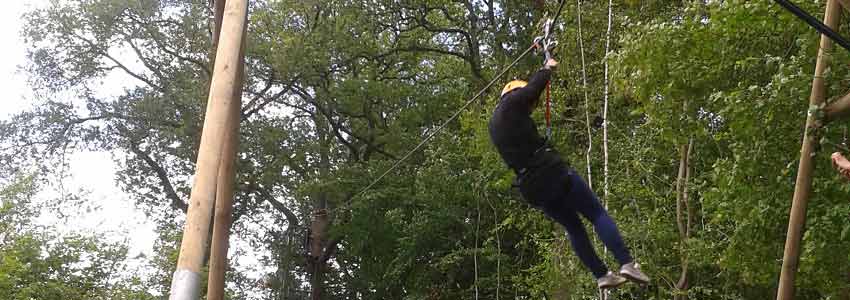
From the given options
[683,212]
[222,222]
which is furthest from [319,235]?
[222,222]

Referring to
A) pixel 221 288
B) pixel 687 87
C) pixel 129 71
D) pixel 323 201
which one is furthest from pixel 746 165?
pixel 129 71

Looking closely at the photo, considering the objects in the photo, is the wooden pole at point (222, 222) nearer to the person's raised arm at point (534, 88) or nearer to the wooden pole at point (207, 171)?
the wooden pole at point (207, 171)

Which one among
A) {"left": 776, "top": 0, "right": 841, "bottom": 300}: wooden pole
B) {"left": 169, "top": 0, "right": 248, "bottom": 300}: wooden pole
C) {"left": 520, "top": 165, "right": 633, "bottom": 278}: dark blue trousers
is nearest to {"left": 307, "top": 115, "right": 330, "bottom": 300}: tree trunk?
{"left": 776, "top": 0, "right": 841, "bottom": 300}: wooden pole

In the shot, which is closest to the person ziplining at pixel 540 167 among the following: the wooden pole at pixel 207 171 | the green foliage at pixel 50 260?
the wooden pole at pixel 207 171

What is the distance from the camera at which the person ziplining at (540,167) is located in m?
3.75

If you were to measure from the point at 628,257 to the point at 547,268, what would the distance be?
6.36 metres

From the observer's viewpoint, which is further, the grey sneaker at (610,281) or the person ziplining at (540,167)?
the grey sneaker at (610,281)

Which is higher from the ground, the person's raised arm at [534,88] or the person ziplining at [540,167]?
the person's raised arm at [534,88]

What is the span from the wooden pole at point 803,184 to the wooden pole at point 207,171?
371 centimetres

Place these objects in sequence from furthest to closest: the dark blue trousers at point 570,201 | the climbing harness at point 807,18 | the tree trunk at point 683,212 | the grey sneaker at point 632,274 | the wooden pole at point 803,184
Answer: the tree trunk at point 683,212 → the wooden pole at point 803,184 → the dark blue trousers at point 570,201 → the grey sneaker at point 632,274 → the climbing harness at point 807,18

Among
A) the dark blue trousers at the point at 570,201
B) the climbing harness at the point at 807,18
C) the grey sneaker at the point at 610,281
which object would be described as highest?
the climbing harness at the point at 807,18

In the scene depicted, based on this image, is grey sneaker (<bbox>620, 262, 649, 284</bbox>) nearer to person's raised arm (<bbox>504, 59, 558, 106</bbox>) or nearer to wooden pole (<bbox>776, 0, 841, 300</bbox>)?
person's raised arm (<bbox>504, 59, 558, 106</bbox>)

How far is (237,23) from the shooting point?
176 inches

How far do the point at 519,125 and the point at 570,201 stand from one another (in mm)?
463
